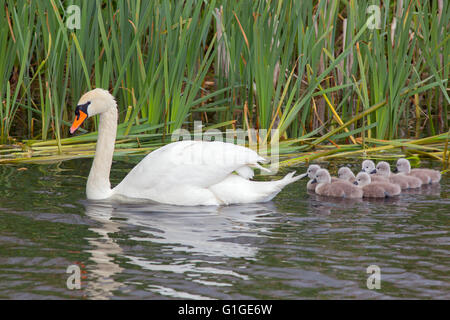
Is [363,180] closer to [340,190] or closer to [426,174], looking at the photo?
[340,190]

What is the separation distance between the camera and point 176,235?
6.66m

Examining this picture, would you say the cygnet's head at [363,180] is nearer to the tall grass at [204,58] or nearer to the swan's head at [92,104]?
the tall grass at [204,58]

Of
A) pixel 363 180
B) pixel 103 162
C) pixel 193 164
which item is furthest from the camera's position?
pixel 363 180

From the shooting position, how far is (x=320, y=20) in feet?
30.7

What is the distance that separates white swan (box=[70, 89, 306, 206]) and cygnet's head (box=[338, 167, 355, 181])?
824mm

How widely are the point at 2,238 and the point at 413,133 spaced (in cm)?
591

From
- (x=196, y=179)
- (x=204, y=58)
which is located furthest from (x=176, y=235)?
(x=204, y=58)

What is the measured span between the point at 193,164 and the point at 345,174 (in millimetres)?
1527

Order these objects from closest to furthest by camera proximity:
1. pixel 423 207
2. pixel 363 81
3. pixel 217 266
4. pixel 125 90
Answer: pixel 217 266 → pixel 423 207 → pixel 363 81 → pixel 125 90

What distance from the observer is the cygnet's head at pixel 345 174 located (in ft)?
27.2

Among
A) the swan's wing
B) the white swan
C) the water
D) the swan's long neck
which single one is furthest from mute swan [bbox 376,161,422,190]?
the swan's long neck

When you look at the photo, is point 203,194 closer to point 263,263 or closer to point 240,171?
point 240,171

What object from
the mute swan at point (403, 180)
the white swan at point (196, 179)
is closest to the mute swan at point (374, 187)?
the mute swan at point (403, 180)

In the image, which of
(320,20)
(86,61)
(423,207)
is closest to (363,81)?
(320,20)
